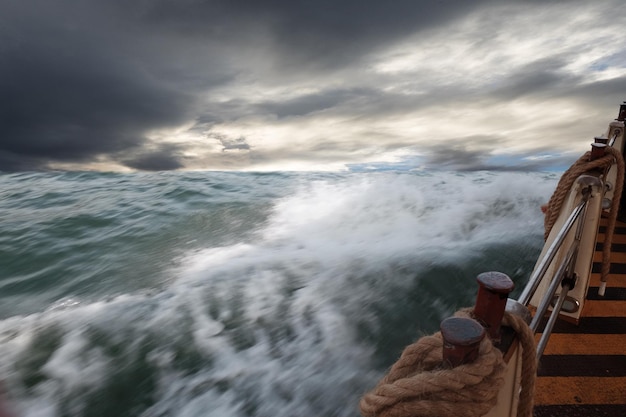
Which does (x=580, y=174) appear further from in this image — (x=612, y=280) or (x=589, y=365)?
(x=612, y=280)

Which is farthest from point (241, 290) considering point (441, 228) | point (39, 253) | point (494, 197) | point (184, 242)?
point (494, 197)

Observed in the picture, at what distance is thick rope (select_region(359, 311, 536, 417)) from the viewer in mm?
770

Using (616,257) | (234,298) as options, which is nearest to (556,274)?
(616,257)

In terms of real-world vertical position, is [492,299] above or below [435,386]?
above

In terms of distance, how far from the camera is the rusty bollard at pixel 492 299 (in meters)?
0.94

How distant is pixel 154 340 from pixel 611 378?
13.5ft

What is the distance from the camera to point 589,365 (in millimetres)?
2449

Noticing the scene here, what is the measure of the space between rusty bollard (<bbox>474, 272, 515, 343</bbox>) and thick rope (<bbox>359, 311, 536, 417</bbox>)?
15 cm

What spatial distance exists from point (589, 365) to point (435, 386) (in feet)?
8.11

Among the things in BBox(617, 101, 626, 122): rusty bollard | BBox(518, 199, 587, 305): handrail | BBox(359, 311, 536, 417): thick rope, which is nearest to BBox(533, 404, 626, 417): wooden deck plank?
BBox(518, 199, 587, 305): handrail

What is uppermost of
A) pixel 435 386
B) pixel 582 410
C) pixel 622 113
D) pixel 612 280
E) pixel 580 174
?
pixel 622 113

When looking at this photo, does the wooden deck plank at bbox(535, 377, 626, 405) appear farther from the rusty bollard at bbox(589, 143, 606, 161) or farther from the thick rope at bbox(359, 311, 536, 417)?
the thick rope at bbox(359, 311, 536, 417)

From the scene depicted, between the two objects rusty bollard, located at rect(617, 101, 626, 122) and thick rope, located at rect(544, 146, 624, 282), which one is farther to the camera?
rusty bollard, located at rect(617, 101, 626, 122)

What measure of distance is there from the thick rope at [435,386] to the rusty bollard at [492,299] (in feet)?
0.48
